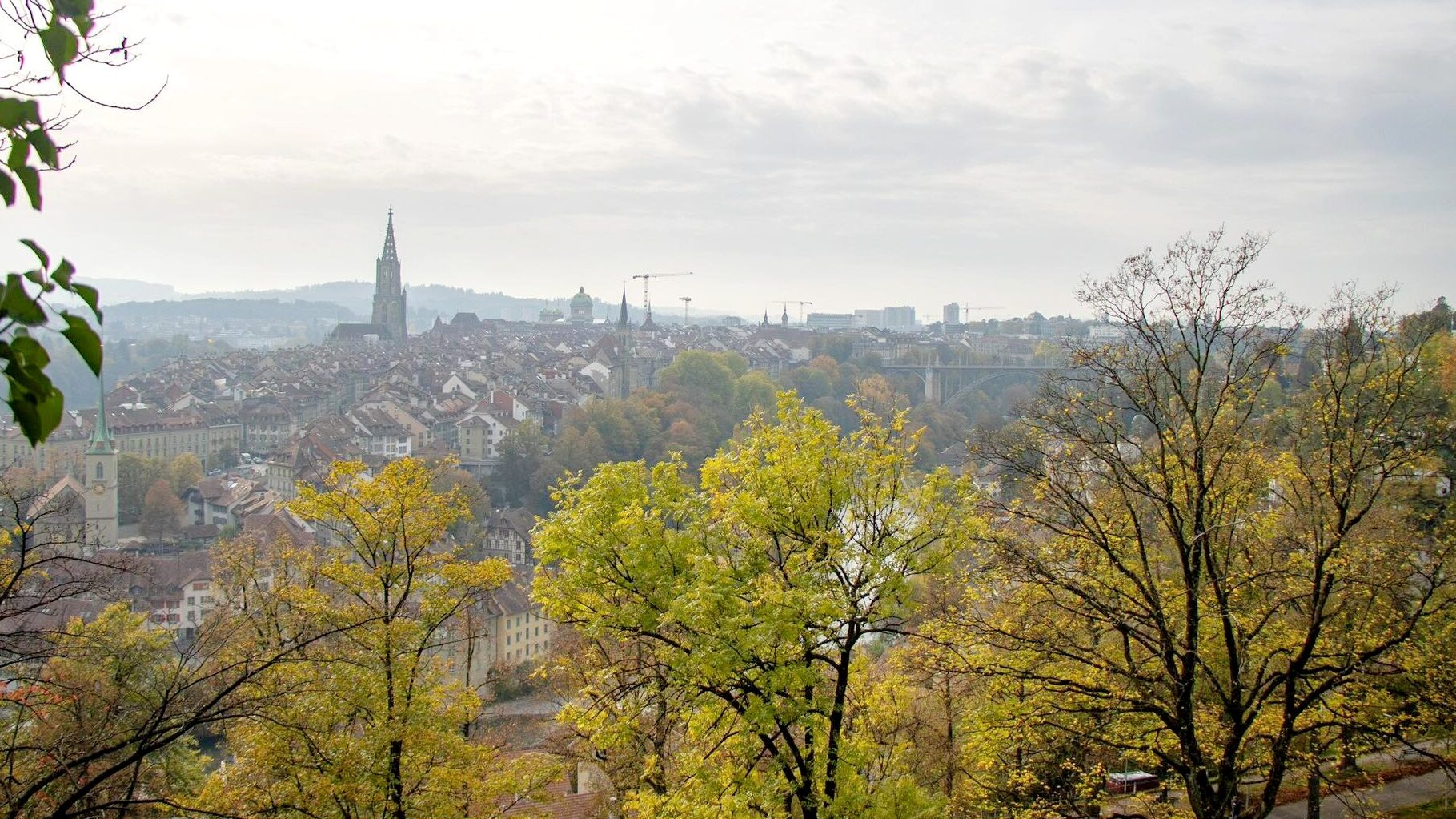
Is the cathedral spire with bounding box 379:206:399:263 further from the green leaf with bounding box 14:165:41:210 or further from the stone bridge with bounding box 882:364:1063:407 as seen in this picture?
the green leaf with bounding box 14:165:41:210

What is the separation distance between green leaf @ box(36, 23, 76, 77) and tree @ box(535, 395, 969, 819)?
5423mm

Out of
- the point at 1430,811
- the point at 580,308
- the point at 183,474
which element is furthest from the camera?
the point at 580,308

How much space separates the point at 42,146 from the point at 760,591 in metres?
5.69

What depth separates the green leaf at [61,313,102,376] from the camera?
1.62 metres

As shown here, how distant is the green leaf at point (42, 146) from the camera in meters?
1.94

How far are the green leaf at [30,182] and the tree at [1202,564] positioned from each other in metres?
6.43

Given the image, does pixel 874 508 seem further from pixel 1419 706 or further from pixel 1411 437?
pixel 1411 437

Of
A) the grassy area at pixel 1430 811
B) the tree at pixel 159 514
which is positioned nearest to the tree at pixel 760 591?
the grassy area at pixel 1430 811

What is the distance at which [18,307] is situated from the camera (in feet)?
5.60

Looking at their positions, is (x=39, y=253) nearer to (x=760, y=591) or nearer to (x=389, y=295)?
(x=760, y=591)

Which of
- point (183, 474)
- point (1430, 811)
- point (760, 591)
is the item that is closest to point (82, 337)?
point (760, 591)

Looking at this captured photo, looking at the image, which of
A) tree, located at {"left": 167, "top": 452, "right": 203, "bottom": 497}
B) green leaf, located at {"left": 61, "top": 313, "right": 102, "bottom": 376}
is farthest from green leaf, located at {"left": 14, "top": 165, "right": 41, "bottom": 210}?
tree, located at {"left": 167, "top": 452, "right": 203, "bottom": 497}

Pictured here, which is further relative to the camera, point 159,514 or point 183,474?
point 183,474

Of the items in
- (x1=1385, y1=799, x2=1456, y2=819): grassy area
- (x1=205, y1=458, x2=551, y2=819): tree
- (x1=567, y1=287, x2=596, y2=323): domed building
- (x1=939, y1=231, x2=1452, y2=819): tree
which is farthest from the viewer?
(x1=567, y1=287, x2=596, y2=323): domed building
